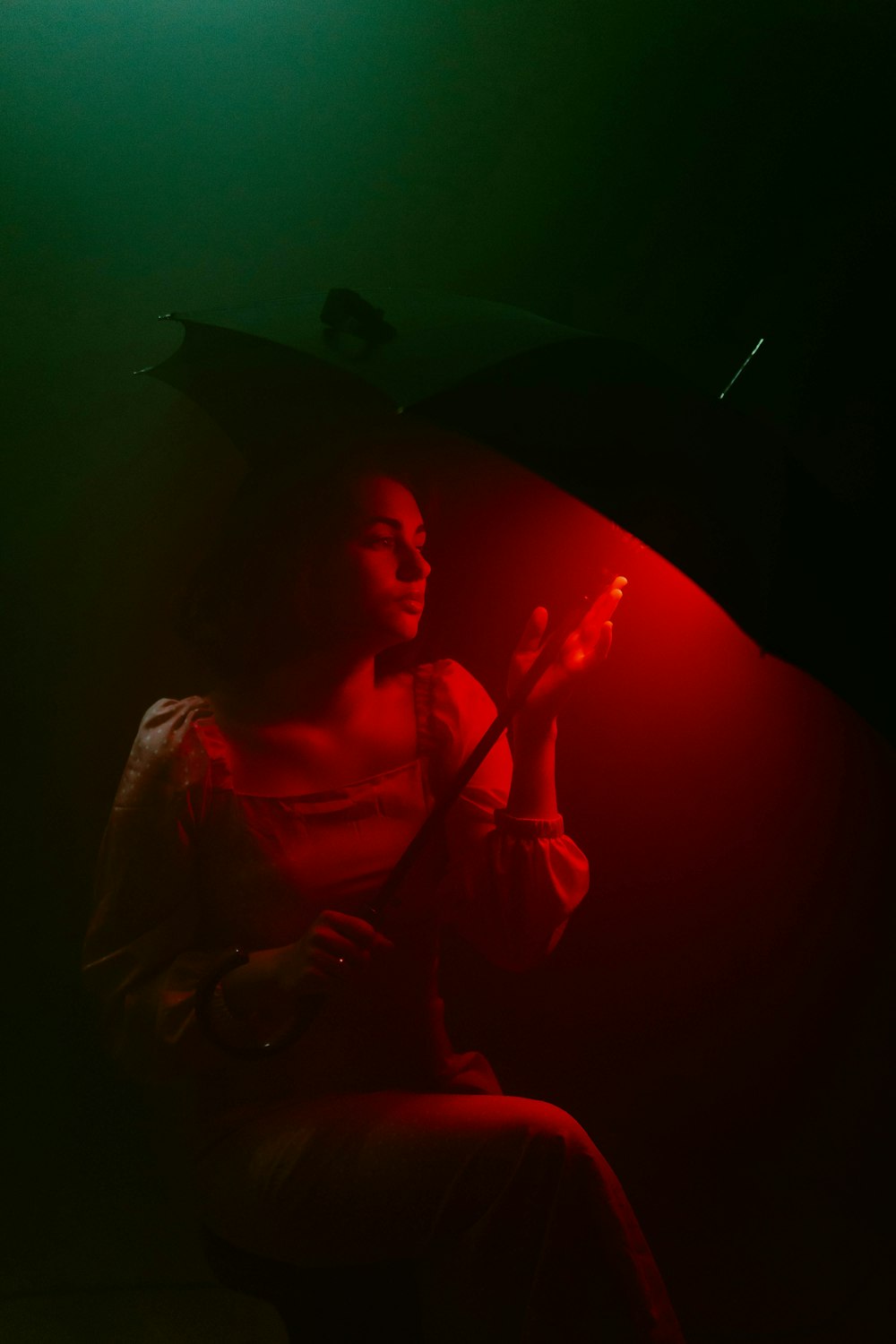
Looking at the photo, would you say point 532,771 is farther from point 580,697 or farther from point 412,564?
point 412,564

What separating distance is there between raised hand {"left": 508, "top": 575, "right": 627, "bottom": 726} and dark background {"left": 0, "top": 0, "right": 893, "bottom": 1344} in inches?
1.9

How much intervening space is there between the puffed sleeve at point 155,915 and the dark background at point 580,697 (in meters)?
0.09

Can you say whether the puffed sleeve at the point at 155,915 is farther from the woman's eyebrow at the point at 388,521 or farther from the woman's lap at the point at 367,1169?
the woman's eyebrow at the point at 388,521

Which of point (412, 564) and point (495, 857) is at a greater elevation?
point (412, 564)

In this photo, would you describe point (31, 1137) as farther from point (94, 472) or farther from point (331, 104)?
point (331, 104)

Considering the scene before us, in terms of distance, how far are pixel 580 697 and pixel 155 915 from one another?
761 millimetres

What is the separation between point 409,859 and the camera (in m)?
1.62

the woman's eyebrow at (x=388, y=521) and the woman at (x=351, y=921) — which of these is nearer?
the woman at (x=351, y=921)

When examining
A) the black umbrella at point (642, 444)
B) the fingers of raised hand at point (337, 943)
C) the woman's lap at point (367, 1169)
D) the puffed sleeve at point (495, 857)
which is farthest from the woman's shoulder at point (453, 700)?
the woman's lap at point (367, 1169)

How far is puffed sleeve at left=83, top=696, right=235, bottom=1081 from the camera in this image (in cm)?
161

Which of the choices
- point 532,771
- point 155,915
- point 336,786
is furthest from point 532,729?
point 155,915

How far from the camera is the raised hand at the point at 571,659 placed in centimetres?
167

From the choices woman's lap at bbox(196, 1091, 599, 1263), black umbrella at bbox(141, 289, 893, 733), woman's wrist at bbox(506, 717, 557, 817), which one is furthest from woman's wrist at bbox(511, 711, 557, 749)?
woman's lap at bbox(196, 1091, 599, 1263)

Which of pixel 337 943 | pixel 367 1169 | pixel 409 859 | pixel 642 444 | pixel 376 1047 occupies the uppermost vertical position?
pixel 642 444
